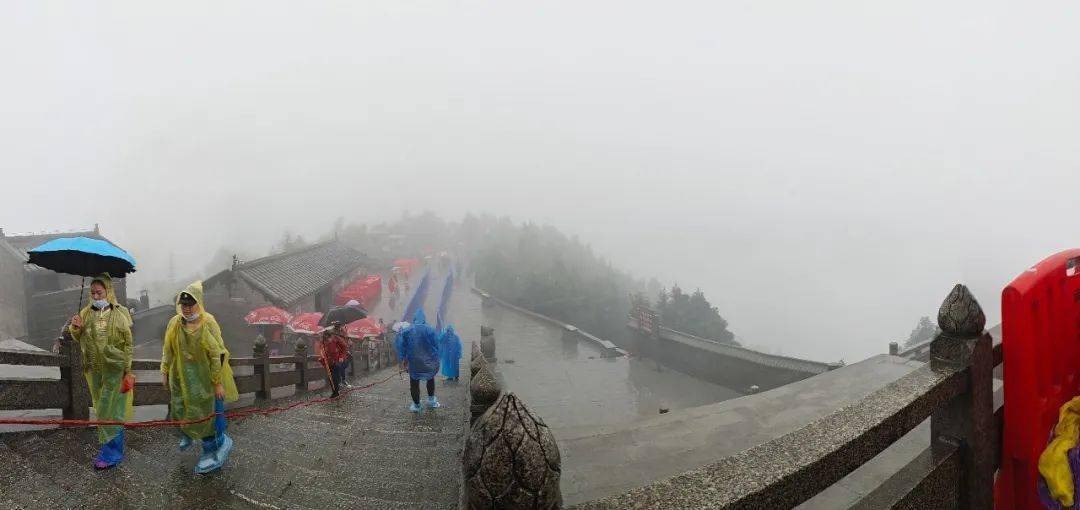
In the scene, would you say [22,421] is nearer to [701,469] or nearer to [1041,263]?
[701,469]

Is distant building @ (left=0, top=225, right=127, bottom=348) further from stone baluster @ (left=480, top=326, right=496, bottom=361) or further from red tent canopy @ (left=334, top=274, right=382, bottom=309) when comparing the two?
stone baluster @ (left=480, top=326, right=496, bottom=361)

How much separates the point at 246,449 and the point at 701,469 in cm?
555

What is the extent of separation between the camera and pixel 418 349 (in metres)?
7.83

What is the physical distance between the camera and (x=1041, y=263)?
133 inches

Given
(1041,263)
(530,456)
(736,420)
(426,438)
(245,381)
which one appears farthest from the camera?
(245,381)

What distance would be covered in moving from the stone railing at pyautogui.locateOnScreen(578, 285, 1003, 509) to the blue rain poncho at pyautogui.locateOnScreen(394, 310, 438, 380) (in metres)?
6.25

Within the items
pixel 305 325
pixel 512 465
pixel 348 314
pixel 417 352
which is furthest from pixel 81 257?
pixel 348 314

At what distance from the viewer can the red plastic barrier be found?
3178 millimetres

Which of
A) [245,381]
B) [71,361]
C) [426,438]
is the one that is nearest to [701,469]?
[426,438]

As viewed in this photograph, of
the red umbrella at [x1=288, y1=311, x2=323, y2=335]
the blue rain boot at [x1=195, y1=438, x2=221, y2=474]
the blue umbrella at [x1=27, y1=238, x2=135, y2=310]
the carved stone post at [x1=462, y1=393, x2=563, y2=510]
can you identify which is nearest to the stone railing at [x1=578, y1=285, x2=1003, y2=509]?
the carved stone post at [x1=462, y1=393, x2=563, y2=510]

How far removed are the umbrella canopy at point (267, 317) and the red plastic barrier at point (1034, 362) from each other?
2118cm

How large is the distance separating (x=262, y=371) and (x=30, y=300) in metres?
25.2

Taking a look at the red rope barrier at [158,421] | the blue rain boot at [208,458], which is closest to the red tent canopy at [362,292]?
the red rope barrier at [158,421]

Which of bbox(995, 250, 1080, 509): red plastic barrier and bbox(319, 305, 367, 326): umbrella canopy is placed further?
bbox(319, 305, 367, 326): umbrella canopy
